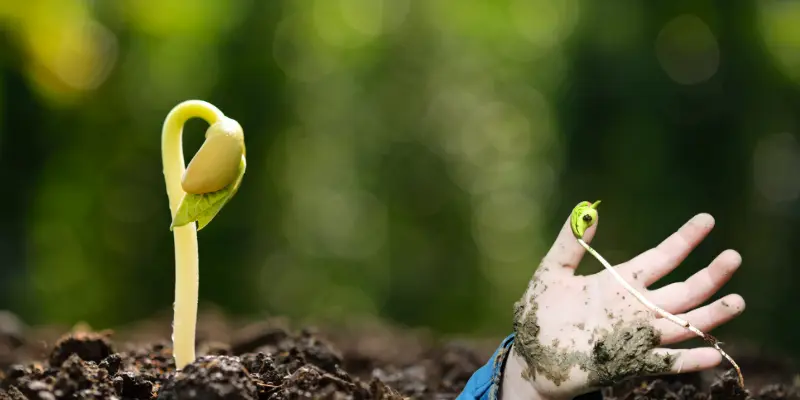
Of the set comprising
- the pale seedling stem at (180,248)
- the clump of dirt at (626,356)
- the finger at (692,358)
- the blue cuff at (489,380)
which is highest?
the pale seedling stem at (180,248)

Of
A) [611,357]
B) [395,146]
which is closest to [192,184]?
[611,357]

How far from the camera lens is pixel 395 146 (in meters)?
9.48

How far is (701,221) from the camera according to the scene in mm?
1312

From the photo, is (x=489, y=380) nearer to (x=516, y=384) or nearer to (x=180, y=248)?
(x=516, y=384)

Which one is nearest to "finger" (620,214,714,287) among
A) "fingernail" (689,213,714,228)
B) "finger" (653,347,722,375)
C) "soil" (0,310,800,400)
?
"fingernail" (689,213,714,228)

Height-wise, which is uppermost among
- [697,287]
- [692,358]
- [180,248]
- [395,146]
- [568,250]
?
[395,146]

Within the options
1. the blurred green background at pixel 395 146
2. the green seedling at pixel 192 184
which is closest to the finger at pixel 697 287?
the green seedling at pixel 192 184

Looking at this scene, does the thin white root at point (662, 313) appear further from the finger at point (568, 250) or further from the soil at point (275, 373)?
the soil at point (275, 373)

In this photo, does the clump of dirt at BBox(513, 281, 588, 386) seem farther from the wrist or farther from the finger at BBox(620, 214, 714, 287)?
the finger at BBox(620, 214, 714, 287)

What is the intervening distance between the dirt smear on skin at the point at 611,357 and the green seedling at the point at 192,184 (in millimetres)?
562

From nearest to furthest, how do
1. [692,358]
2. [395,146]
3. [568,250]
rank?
[692,358] < [568,250] < [395,146]

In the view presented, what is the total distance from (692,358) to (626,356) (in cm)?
9

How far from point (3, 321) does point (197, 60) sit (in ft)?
19.2

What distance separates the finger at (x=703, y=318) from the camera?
4.10 ft
